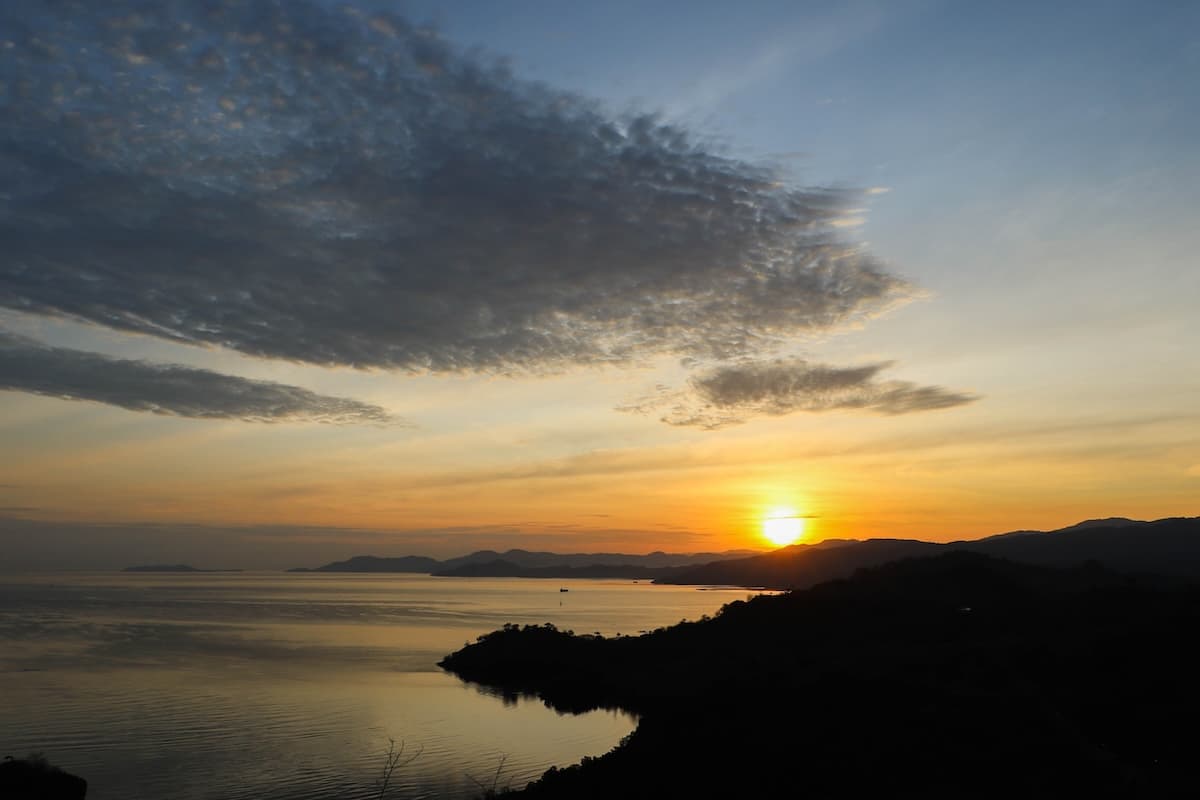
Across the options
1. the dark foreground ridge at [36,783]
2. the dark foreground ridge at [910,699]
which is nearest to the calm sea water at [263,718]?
the dark foreground ridge at [36,783]

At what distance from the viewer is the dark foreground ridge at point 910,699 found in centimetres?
3117

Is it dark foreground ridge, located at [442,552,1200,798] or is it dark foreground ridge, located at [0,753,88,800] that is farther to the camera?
dark foreground ridge, located at [0,753,88,800]

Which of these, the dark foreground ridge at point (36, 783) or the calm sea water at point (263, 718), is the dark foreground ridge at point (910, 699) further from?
the dark foreground ridge at point (36, 783)

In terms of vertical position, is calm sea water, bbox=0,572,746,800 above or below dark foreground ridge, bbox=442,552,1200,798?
below

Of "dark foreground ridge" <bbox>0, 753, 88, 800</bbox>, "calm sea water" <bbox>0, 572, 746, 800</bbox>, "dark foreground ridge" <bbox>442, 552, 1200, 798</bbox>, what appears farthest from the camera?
"calm sea water" <bbox>0, 572, 746, 800</bbox>

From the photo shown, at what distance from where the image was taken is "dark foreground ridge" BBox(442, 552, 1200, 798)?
31.2 metres

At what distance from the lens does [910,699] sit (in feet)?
129

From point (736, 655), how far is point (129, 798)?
46.8m

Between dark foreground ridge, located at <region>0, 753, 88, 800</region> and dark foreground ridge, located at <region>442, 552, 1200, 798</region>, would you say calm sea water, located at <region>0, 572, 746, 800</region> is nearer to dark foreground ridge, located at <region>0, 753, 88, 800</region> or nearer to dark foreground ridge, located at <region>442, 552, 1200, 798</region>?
dark foreground ridge, located at <region>0, 753, 88, 800</region>

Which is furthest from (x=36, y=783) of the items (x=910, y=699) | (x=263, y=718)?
(x=910, y=699)

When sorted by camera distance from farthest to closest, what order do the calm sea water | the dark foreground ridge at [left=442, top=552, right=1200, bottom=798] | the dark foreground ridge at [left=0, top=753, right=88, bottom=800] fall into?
the calm sea water → the dark foreground ridge at [left=0, top=753, right=88, bottom=800] → the dark foreground ridge at [left=442, top=552, right=1200, bottom=798]

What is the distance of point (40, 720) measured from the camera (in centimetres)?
5503

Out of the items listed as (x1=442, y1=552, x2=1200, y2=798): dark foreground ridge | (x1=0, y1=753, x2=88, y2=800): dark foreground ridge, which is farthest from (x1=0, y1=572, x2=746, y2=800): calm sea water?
(x1=442, y1=552, x2=1200, y2=798): dark foreground ridge

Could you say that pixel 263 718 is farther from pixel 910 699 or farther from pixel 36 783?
pixel 910 699
